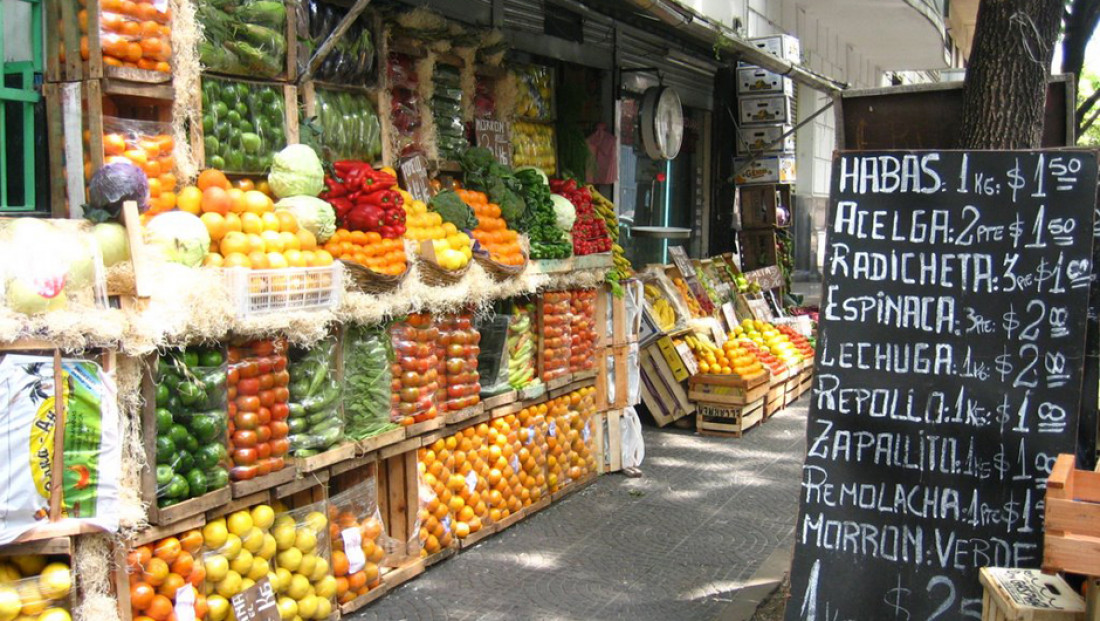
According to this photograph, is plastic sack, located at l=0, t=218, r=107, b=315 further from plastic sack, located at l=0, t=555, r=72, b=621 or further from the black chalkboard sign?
the black chalkboard sign

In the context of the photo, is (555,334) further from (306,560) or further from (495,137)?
(306,560)

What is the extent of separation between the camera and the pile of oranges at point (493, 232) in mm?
6926

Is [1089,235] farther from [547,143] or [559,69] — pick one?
[559,69]

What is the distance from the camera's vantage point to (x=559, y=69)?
9.74 metres

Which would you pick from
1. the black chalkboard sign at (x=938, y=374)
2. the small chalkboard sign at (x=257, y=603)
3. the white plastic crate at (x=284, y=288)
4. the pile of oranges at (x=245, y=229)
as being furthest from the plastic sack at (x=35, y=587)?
the black chalkboard sign at (x=938, y=374)

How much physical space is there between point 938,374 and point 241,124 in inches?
149

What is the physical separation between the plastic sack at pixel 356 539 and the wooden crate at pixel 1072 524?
138 inches

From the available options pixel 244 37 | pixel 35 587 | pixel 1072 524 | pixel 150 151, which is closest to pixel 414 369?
pixel 150 151

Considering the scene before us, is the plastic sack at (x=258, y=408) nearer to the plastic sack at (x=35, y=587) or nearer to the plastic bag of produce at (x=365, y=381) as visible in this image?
the plastic bag of produce at (x=365, y=381)

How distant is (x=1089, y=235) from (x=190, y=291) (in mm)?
3828

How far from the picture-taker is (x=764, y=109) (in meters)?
14.1

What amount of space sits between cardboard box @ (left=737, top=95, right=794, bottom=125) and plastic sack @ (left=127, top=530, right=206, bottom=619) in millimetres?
11168

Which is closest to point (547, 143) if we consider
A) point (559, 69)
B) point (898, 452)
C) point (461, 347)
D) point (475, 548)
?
point (559, 69)

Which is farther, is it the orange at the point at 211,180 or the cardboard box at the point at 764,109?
the cardboard box at the point at 764,109
